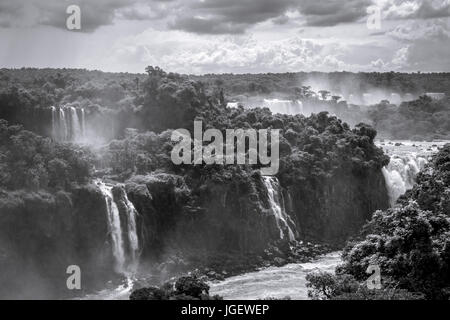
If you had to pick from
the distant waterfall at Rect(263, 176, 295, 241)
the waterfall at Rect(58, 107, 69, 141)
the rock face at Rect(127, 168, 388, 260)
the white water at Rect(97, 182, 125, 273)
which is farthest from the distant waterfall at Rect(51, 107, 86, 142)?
the distant waterfall at Rect(263, 176, 295, 241)

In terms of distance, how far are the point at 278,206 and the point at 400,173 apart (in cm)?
1871

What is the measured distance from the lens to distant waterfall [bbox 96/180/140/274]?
46.8 metres

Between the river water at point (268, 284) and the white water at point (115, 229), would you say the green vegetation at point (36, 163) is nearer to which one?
the white water at point (115, 229)

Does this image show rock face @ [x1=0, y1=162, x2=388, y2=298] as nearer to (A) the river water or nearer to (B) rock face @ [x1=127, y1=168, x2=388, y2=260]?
(B) rock face @ [x1=127, y1=168, x2=388, y2=260]

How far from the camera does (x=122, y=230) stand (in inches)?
1873

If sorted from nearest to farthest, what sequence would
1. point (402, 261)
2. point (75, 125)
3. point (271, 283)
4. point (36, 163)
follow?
point (402, 261) < point (36, 163) < point (271, 283) < point (75, 125)

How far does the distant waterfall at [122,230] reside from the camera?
46844 mm

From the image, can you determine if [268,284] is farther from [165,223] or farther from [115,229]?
[115,229]

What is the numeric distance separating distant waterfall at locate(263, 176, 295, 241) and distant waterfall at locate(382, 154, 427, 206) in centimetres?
1518

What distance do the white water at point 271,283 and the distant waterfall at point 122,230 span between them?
6.57 metres

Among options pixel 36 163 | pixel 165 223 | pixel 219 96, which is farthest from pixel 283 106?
pixel 36 163

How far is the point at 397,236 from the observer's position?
33.6 m
